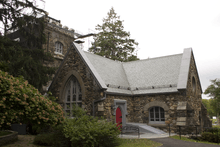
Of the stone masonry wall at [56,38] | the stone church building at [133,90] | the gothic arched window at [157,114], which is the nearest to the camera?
the stone church building at [133,90]

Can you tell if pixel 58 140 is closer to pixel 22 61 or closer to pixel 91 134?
pixel 91 134

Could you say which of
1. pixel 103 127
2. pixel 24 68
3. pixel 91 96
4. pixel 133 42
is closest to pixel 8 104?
pixel 103 127

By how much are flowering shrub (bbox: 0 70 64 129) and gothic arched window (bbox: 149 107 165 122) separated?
9.32m

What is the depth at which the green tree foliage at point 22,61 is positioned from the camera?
1561 cm

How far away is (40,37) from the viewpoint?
19266mm

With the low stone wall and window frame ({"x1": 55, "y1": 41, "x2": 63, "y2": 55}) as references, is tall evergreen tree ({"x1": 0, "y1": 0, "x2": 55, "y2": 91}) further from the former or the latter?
window frame ({"x1": 55, "y1": 41, "x2": 63, "y2": 55})

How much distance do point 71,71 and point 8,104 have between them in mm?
9659

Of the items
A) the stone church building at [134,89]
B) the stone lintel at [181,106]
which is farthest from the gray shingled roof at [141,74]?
the stone lintel at [181,106]

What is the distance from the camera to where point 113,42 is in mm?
34969

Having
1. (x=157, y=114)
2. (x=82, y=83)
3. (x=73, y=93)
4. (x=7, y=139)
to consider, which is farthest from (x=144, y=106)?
(x=7, y=139)

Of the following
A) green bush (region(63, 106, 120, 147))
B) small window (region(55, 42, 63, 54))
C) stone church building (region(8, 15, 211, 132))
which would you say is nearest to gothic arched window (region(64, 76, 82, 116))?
stone church building (region(8, 15, 211, 132))

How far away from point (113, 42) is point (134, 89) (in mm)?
17827

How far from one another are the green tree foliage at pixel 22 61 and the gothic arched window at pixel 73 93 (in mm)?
2358

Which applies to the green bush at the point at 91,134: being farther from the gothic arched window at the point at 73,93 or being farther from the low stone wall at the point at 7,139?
the gothic arched window at the point at 73,93
